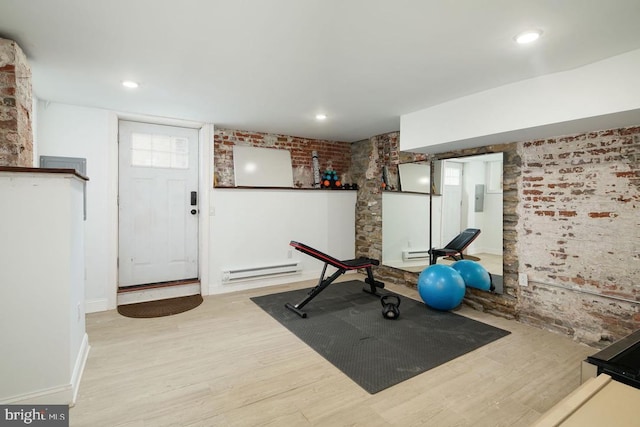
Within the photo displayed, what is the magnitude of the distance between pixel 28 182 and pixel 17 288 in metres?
0.65

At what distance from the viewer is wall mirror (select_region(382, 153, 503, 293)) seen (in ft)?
11.7

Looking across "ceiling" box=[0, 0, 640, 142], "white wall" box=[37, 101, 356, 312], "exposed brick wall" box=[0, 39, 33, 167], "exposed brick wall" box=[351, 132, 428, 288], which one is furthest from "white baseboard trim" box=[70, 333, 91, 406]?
"exposed brick wall" box=[351, 132, 428, 288]

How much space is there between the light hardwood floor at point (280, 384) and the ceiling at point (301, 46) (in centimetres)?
242

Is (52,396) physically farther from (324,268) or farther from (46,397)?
(324,268)

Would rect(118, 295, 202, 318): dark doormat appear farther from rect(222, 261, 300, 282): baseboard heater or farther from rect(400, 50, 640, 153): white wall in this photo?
rect(400, 50, 640, 153): white wall

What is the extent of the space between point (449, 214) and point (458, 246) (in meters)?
0.47

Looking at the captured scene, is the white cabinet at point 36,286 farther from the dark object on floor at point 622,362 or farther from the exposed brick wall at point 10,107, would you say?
the dark object on floor at point 622,362

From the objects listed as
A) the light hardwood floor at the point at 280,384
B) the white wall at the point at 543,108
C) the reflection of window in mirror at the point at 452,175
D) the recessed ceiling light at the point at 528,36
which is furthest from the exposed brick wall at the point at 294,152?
the recessed ceiling light at the point at 528,36

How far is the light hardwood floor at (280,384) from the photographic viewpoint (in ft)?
6.10

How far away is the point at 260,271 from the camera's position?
4.63 m

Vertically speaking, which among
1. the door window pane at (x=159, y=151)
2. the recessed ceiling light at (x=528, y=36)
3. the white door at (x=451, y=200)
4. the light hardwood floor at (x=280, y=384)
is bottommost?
the light hardwood floor at (x=280, y=384)

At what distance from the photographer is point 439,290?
138 inches

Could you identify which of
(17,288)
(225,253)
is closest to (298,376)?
(17,288)

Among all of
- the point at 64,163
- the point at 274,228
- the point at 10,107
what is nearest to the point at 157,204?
the point at 64,163
